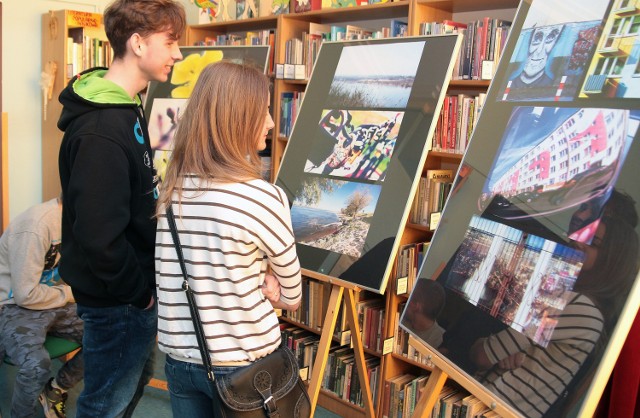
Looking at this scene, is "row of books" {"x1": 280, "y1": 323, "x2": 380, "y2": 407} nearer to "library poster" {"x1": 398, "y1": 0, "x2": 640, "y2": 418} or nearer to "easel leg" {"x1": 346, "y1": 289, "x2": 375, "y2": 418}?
"easel leg" {"x1": 346, "y1": 289, "x2": 375, "y2": 418}

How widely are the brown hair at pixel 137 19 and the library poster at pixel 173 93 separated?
1.77m

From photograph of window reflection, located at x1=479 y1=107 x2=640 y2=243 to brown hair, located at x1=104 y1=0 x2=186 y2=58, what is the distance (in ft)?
3.32

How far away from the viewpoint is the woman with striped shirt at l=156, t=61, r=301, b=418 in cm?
142

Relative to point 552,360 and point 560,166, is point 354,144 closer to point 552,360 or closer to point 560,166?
point 560,166

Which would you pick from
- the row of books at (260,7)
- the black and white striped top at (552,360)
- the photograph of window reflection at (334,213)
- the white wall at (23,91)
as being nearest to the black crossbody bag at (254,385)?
the black and white striped top at (552,360)

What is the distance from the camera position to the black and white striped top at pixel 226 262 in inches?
55.4

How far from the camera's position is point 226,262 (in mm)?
1420

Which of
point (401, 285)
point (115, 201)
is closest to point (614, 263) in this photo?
point (115, 201)

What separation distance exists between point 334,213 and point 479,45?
1053 mm

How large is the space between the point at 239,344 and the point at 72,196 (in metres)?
0.62

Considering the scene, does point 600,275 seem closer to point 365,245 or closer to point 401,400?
point 365,245

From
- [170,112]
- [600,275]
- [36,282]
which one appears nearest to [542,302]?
[600,275]

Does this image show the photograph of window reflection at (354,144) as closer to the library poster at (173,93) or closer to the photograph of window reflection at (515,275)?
the photograph of window reflection at (515,275)

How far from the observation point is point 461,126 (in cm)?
299
